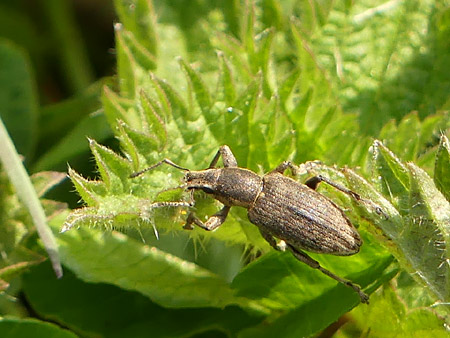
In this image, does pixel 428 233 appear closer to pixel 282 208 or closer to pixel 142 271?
pixel 282 208

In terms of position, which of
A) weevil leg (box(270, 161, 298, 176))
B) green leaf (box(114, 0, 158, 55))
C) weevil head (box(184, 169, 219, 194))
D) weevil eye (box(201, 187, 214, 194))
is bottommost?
weevil eye (box(201, 187, 214, 194))

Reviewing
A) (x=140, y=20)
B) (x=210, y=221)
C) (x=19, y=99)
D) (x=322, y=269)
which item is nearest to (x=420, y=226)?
(x=322, y=269)

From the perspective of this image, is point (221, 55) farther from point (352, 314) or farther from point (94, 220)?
point (352, 314)

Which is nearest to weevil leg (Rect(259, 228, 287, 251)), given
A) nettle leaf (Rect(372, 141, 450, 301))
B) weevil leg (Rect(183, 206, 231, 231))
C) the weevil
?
the weevil

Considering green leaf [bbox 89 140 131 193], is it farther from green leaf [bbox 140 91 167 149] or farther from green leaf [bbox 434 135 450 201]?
green leaf [bbox 434 135 450 201]

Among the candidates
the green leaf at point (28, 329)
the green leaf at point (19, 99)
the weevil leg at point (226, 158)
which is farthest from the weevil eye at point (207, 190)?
the green leaf at point (19, 99)

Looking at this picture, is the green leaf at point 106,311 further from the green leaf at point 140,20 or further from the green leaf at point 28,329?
the green leaf at point 140,20
